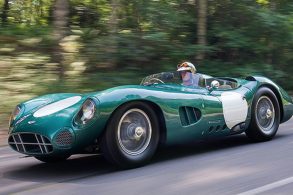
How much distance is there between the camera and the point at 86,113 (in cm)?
522

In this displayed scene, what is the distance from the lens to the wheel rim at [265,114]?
714 centimetres

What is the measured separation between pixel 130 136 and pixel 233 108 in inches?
67.7

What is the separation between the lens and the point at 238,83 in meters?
7.10

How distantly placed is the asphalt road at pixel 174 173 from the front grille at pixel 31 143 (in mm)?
302

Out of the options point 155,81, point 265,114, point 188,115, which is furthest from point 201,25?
point 188,115

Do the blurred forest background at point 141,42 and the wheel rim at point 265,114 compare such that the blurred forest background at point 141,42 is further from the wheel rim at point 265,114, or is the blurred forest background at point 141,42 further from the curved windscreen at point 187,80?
the wheel rim at point 265,114

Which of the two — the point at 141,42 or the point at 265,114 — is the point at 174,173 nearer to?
the point at 265,114

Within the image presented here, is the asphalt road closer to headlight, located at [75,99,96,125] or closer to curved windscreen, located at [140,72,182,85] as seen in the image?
headlight, located at [75,99,96,125]

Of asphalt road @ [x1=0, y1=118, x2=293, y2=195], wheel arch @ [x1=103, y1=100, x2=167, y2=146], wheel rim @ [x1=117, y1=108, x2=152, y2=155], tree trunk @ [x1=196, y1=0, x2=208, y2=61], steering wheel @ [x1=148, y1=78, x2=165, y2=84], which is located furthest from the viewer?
tree trunk @ [x1=196, y1=0, x2=208, y2=61]

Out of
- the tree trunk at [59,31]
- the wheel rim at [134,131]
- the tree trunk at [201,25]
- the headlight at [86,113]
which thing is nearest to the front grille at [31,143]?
the headlight at [86,113]

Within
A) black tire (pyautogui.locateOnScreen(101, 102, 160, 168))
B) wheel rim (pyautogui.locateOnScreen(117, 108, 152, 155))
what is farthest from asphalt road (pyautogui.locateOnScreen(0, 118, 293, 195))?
wheel rim (pyautogui.locateOnScreen(117, 108, 152, 155))

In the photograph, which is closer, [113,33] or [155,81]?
[155,81]

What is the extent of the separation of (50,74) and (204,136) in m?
7.99

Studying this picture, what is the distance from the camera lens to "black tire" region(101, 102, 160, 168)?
5293 mm
